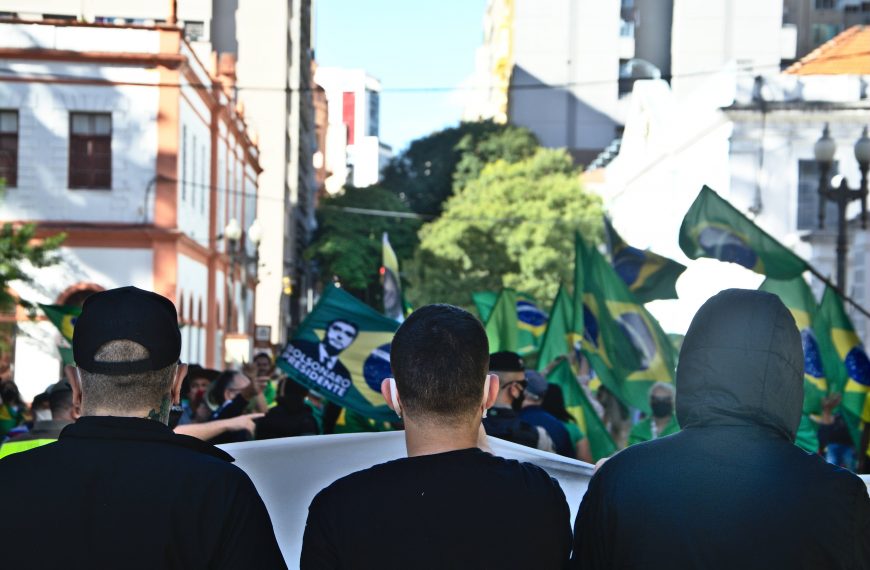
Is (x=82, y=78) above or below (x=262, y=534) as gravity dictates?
above

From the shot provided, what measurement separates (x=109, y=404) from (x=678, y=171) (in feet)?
137

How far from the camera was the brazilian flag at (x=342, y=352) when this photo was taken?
10.6 meters

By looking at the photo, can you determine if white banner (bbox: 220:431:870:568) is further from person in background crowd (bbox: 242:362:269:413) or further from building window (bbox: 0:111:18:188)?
building window (bbox: 0:111:18:188)

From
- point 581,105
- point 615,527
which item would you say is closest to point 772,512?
point 615,527

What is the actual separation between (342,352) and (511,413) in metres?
3.43

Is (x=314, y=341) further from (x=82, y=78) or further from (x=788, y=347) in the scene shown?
(x=82, y=78)

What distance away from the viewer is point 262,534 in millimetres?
3207

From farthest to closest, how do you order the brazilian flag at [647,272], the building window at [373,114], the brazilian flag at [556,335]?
the building window at [373,114] < the brazilian flag at [556,335] < the brazilian flag at [647,272]

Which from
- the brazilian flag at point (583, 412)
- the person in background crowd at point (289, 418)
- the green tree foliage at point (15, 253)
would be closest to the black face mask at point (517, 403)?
the brazilian flag at point (583, 412)

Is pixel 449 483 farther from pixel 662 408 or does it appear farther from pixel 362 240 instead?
pixel 362 240

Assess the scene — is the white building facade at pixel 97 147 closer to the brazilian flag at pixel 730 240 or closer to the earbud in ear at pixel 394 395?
the brazilian flag at pixel 730 240

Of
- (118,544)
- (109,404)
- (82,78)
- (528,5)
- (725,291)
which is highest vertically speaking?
(528,5)

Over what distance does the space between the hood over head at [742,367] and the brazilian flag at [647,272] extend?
909cm

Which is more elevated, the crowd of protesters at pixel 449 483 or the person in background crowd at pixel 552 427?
the crowd of protesters at pixel 449 483
